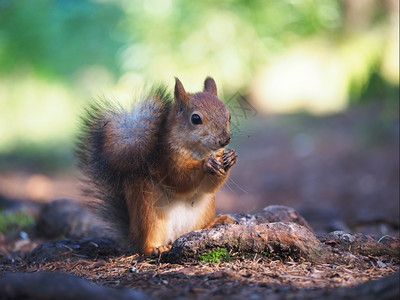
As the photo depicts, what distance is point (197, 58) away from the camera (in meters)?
10.6

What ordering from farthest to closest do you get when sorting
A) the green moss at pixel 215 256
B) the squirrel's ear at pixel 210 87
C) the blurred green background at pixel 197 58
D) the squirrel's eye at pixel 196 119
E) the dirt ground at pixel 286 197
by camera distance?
the blurred green background at pixel 197 58
the squirrel's ear at pixel 210 87
the squirrel's eye at pixel 196 119
the green moss at pixel 215 256
the dirt ground at pixel 286 197

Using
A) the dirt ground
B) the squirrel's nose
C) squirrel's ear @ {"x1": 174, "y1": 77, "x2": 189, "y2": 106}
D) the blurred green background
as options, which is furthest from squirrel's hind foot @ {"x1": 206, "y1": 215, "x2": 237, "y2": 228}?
the blurred green background

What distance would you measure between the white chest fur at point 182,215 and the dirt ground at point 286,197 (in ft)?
0.91

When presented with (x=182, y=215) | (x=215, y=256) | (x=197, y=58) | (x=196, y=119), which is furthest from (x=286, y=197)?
(x=197, y=58)

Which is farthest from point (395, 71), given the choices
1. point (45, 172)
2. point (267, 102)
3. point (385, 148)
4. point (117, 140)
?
point (45, 172)

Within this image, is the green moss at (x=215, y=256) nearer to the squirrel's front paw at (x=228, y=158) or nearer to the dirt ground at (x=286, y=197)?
the dirt ground at (x=286, y=197)

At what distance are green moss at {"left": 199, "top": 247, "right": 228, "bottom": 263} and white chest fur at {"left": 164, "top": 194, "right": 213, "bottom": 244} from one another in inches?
22.4

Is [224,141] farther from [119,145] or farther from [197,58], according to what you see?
[197,58]

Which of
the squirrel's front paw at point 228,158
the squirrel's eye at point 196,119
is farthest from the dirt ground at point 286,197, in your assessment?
the squirrel's eye at point 196,119

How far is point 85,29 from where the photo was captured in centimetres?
1392

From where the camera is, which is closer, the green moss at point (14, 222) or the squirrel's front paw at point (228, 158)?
the squirrel's front paw at point (228, 158)

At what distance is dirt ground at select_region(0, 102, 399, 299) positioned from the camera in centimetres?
220

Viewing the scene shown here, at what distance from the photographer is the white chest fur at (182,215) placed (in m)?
3.15

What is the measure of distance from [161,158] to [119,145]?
27cm
